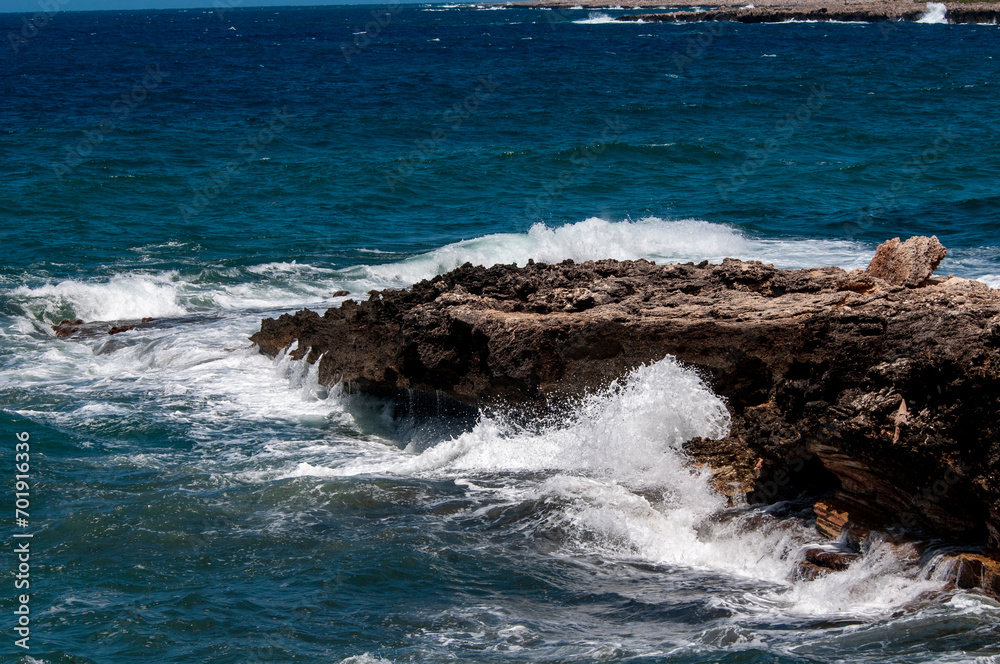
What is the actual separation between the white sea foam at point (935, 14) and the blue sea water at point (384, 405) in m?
49.1

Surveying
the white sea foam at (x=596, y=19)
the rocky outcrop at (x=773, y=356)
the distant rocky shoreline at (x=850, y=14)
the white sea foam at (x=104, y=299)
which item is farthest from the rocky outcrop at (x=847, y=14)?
the rocky outcrop at (x=773, y=356)

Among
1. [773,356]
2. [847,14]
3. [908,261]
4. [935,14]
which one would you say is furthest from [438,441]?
[847,14]

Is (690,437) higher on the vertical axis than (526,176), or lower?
lower

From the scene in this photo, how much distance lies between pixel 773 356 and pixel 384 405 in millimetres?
5000

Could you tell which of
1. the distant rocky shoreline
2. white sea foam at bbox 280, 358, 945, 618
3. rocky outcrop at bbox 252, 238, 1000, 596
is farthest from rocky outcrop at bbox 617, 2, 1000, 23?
white sea foam at bbox 280, 358, 945, 618

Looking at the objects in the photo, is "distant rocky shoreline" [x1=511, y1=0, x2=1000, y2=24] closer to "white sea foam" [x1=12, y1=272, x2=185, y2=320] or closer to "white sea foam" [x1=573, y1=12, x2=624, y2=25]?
"white sea foam" [x1=573, y1=12, x2=624, y2=25]

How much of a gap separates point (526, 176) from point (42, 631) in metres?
22.6

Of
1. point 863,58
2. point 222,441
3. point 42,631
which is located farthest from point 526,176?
point 863,58

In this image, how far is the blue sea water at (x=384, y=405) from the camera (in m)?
6.94

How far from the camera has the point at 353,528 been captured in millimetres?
8594

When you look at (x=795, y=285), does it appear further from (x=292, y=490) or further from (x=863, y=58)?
(x=863, y=58)

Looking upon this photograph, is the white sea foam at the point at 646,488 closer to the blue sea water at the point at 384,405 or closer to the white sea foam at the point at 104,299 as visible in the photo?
the blue sea water at the point at 384,405

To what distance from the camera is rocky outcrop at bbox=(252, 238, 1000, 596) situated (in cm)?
701

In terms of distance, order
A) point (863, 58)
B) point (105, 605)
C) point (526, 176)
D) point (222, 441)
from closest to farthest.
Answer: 1. point (105, 605)
2. point (222, 441)
3. point (526, 176)
4. point (863, 58)
